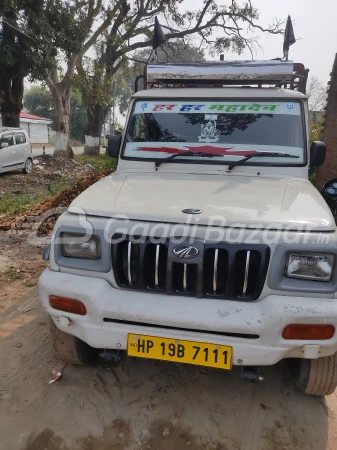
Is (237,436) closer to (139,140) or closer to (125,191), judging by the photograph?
(125,191)

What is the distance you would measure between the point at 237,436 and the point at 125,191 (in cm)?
184

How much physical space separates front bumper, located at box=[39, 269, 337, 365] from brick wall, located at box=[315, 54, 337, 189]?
524cm

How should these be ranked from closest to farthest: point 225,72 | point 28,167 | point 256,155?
point 256,155
point 225,72
point 28,167

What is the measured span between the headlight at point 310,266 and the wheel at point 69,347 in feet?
5.22

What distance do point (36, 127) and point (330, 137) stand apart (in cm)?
4418

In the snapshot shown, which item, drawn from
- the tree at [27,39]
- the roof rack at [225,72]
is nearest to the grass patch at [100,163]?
the tree at [27,39]

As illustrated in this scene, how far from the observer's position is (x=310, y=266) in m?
2.24

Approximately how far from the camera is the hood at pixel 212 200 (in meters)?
2.38

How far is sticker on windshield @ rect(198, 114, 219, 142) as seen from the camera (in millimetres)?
3566

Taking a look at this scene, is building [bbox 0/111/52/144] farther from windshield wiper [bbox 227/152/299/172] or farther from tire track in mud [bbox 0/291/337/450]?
tire track in mud [bbox 0/291/337/450]

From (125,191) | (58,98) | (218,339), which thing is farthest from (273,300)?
(58,98)

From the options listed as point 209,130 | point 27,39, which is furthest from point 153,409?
point 27,39

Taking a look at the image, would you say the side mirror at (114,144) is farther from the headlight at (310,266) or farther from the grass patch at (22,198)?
the grass patch at (22,198)

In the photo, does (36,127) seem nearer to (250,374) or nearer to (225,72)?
(225,72)
